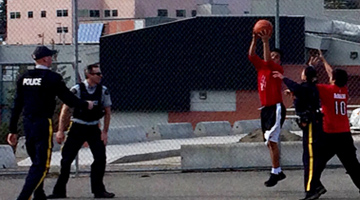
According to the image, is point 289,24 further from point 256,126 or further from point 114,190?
point 114,190

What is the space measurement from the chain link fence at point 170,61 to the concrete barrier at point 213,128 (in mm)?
40

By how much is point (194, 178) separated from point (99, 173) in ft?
7.00

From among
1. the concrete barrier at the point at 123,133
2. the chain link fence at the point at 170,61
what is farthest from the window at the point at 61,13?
the concrete barrier at the point at 123,133

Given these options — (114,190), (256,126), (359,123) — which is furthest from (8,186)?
(359,123)

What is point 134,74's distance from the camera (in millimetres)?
22656

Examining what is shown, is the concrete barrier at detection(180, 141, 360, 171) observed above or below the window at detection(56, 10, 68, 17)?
below

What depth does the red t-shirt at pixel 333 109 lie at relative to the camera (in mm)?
8484

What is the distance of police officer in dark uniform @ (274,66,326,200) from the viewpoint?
334 inches

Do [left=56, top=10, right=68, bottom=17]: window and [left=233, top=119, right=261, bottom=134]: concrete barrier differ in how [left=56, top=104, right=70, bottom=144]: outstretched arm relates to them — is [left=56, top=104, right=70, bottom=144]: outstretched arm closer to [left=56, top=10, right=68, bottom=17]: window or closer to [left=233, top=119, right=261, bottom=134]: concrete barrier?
[left=56, top=10, right=68, bottom=17]: window

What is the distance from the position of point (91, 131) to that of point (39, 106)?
1.16 meters

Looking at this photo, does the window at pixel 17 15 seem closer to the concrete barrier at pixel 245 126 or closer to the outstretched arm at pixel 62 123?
the outstretched arm at pixel 62 123

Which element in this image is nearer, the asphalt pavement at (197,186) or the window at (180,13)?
the asphalt pavement at (197,186)

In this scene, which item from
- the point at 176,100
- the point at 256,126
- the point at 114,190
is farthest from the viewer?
the point at 256,126

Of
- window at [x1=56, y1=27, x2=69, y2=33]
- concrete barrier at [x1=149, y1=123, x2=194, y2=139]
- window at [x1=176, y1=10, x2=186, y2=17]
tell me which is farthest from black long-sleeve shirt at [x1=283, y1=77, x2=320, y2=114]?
window at [x1=176, y1=10, x2=186, y2=17]
